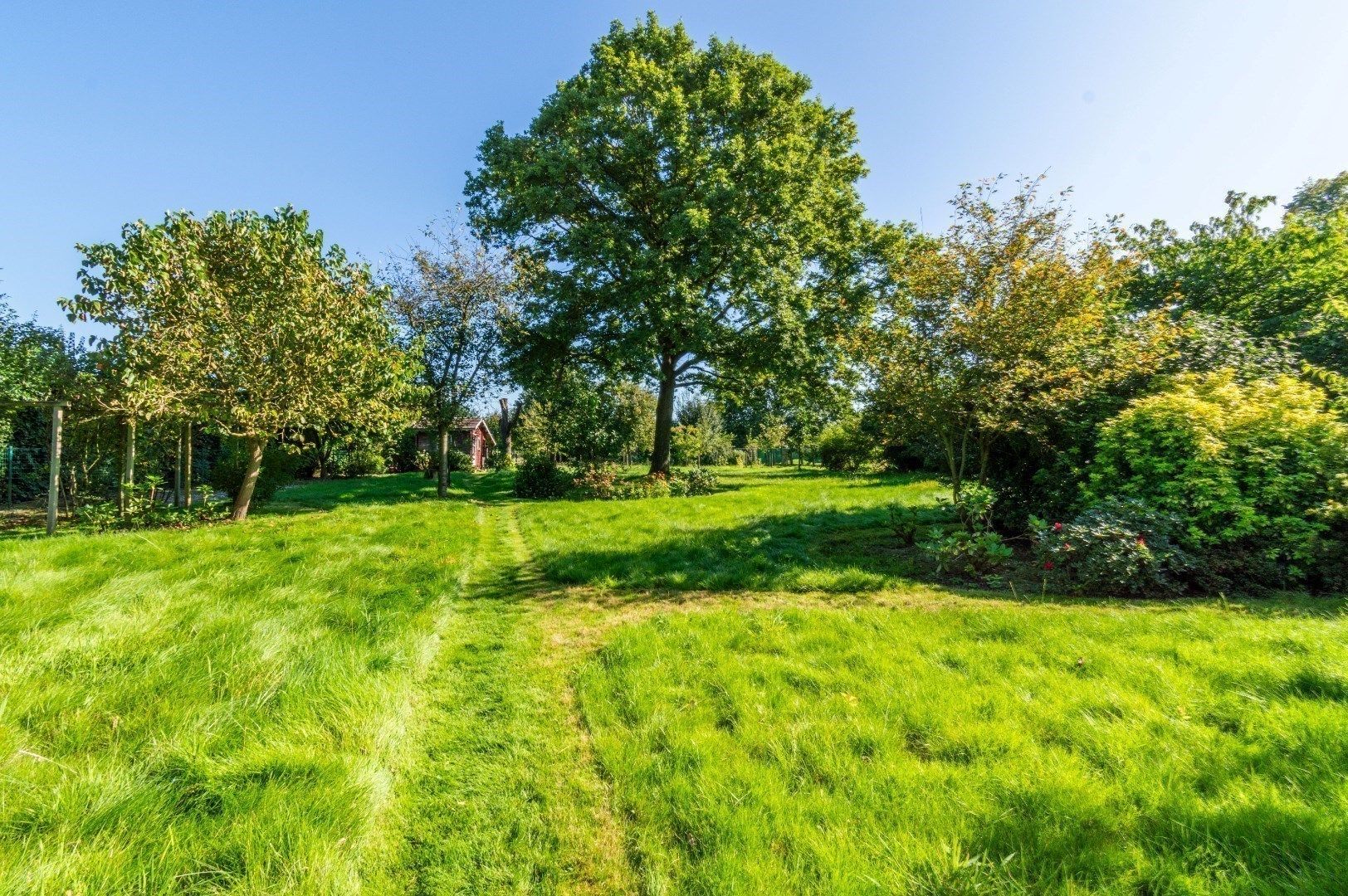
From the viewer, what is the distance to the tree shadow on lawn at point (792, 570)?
5508 millimetres

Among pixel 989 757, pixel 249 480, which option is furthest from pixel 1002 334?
pixel 249 480

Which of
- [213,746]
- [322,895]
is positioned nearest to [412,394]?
[213,746]

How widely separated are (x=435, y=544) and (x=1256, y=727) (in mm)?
9563

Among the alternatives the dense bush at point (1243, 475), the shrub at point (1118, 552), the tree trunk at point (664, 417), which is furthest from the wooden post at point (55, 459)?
the dense bush at point (1243, 475)

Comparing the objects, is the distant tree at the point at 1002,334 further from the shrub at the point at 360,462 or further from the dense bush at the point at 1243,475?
the shrub at the point at 360,462

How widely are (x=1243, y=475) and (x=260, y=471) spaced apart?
20.3m

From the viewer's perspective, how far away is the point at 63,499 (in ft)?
44.2

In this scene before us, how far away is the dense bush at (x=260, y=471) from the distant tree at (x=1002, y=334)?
16.3 metres

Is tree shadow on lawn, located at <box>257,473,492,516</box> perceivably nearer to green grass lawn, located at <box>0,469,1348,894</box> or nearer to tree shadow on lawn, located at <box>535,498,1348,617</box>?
green grass lawn, located at <box>0,469,1348,894</box>

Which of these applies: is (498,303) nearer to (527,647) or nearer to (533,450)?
(533,450)

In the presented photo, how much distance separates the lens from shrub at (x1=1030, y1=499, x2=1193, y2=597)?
5801mm

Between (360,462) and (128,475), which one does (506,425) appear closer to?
(360,462)

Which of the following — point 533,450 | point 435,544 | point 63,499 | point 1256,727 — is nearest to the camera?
point 1256,727

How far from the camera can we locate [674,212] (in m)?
18.1
